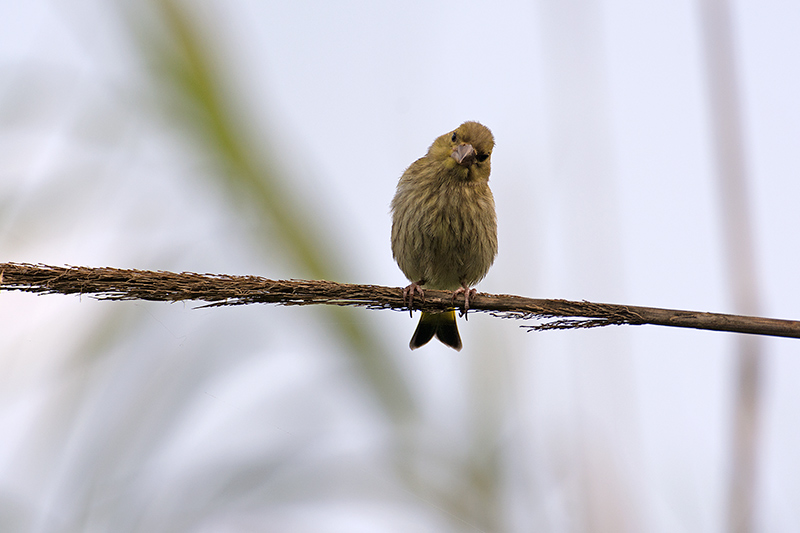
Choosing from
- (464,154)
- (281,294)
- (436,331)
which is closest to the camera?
(281,294)

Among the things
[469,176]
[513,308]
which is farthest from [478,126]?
[513,308]

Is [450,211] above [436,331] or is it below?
above

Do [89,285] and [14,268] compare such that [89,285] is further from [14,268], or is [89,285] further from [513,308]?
[513,308]

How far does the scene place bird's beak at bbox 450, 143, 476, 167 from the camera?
402 cm

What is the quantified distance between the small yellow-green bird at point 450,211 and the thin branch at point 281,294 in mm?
2258

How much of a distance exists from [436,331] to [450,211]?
90 cm

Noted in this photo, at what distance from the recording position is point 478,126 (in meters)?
4.19

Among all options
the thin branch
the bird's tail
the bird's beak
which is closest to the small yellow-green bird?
the bird's beak

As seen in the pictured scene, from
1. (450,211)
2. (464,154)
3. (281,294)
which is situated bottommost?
(281,294)

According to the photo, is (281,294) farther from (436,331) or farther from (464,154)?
(436,331)

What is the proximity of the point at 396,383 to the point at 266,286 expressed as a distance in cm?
40

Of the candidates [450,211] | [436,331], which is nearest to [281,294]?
[450,211]

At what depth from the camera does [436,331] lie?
4531mm

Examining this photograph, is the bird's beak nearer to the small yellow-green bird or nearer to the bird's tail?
the small yellow-green bird
